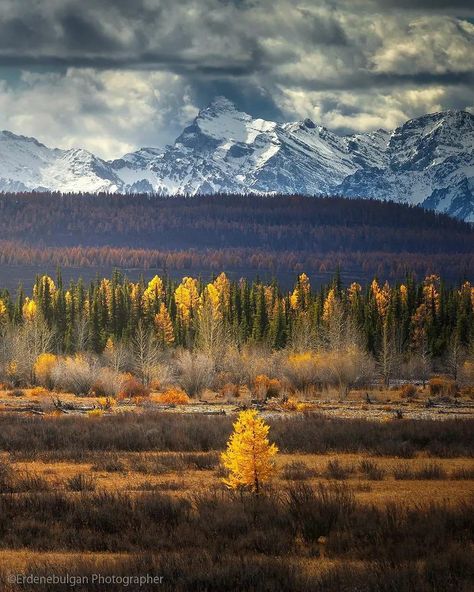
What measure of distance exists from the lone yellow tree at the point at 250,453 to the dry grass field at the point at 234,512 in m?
0.73

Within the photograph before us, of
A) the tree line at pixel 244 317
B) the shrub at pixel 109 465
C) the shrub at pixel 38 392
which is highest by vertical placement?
the tree line at pixel 244 317

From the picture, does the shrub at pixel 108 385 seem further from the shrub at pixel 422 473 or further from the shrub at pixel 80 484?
the shrub at pixel 80 484

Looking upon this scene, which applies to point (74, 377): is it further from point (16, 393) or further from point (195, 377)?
point (195, 377)

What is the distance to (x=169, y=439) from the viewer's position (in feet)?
132

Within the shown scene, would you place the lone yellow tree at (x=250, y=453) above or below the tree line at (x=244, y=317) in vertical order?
below

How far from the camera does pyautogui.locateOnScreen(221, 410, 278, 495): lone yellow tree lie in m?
24.1

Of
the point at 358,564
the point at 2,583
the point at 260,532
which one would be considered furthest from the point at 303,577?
the point at 2,583

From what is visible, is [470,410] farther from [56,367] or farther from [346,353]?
[56,367]

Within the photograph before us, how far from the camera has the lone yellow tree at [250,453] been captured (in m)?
24.1

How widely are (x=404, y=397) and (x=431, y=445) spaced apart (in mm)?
35186

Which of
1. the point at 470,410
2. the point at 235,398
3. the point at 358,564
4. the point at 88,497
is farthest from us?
the point at 235,398

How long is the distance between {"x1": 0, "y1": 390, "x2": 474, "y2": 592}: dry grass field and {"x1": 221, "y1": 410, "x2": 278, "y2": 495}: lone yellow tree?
0.73 metres

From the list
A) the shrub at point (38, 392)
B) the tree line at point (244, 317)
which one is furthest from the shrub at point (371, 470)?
the tree line at point (244, 317)

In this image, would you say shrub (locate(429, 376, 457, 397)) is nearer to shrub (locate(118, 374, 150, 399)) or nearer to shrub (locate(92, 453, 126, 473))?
shrub (locate(118, 374, 150, 399))
